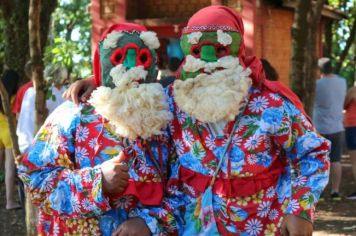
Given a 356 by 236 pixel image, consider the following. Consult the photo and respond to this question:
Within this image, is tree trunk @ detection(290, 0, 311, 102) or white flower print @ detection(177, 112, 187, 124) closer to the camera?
white flower print @ detection(177, 112, 187, 124)

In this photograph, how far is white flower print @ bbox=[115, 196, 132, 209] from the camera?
3.13m

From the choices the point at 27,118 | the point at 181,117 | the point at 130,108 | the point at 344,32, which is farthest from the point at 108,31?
the point at 344,32

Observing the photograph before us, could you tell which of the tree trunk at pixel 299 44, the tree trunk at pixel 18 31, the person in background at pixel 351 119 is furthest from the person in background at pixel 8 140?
the person in background at pixel 351 119

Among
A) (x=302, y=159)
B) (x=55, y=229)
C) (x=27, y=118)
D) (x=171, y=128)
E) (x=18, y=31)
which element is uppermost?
(x=171, y=128)

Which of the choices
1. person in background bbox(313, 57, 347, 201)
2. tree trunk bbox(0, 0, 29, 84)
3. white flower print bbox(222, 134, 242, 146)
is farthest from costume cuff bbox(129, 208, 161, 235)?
tree trunk bbox(0, 0, 29, 84)

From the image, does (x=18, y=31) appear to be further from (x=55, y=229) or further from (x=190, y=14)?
(x=55, y=229)

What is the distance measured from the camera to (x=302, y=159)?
10.4ft

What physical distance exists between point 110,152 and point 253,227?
2.30 feet

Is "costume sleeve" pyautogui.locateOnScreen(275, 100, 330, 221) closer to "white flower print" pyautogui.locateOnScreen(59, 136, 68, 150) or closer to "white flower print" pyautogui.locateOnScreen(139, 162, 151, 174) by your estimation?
"white flower print" pyautogui.locateOnScreen(139, 162, 151, 174)

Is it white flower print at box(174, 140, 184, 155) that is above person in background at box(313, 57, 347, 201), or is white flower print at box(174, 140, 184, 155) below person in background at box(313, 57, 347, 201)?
above

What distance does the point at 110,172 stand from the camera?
2992 millimetres

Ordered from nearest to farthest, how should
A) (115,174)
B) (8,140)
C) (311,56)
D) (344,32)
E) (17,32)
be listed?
1. (115,174)
2. (8,140)
3. (311,56)
4. (17,32)
5. (344,32)

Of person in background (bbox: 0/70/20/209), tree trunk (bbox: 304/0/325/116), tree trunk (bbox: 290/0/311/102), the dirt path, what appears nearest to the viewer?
the dirt path

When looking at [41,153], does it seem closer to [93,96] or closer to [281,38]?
[93,96]
